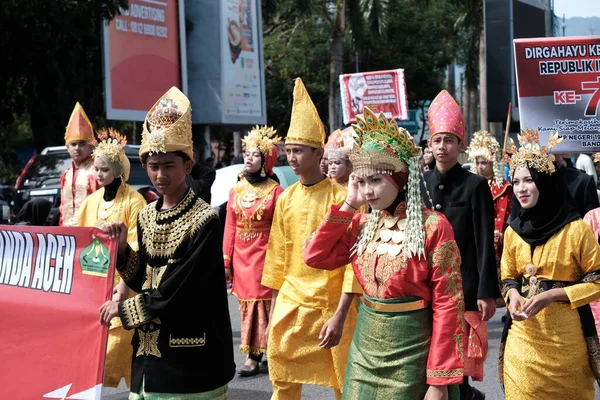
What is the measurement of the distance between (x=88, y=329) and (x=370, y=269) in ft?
5.21

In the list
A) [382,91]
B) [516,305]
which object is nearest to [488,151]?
[516,305]

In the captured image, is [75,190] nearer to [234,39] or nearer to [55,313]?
[55,313]

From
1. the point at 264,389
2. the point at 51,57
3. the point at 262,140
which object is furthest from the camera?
the point at 51,57

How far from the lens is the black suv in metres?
14.9

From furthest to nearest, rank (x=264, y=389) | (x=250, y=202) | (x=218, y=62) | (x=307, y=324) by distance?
(x=218, y=62), (x=250, y=202), (x=264, y=389), (x=307, y=324)

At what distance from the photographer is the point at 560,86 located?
8.27 meters

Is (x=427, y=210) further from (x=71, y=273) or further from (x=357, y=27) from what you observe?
(x=357, y=27)

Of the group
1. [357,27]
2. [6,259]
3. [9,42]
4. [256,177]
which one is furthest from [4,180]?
[6,259]

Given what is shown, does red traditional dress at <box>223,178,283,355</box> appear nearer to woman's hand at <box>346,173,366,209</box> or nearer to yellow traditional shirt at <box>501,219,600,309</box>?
yellow traditional shirt at <box>501,219,600,309</box>

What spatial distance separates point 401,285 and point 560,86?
15.1 ft

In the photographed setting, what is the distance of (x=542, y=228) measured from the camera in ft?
18.6

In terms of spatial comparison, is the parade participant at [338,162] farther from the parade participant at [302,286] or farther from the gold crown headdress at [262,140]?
the gold crown headdress at [262,140]

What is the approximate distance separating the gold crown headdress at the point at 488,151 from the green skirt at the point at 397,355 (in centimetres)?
584

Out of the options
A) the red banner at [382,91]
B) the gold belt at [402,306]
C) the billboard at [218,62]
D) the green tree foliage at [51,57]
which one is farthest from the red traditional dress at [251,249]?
the billboard at [218,62]
